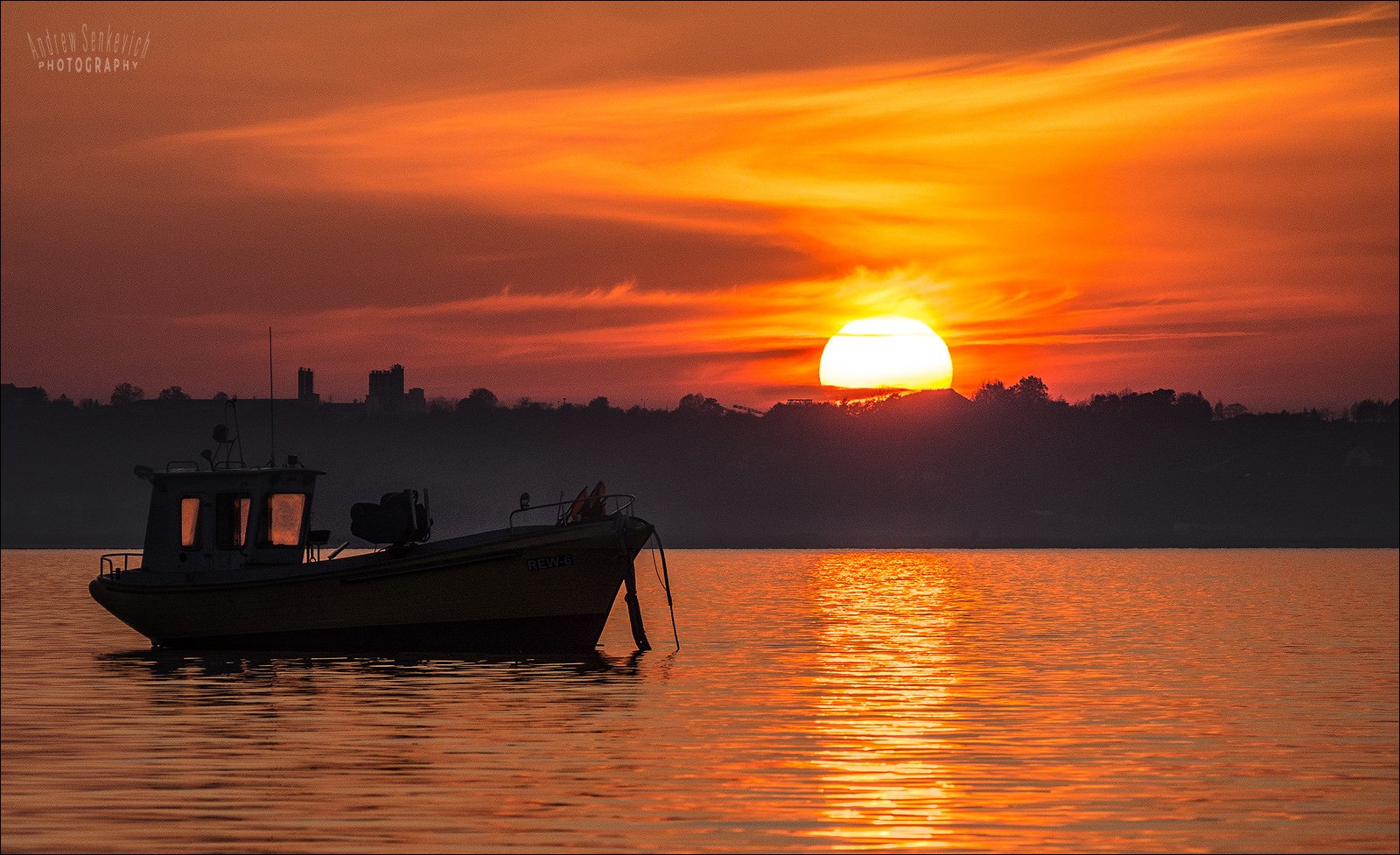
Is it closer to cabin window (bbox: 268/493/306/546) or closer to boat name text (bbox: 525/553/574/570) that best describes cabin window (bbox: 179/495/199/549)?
cabin window (bbox: 268/493/306/546)

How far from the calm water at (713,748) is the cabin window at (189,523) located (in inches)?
121

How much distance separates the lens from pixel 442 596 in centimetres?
4119

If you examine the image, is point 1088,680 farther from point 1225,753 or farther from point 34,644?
point 34,644

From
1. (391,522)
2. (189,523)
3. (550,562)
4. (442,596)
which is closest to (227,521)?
(189,523)

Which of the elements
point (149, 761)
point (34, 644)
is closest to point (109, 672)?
point (34, 644)

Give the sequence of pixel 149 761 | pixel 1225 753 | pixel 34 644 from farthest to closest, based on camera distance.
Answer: pixel 34 644
pixel 1225 753
pixel 149 761

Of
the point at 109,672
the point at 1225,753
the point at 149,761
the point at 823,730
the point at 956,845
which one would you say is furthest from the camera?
the point at 109,672

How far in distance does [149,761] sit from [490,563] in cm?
1630

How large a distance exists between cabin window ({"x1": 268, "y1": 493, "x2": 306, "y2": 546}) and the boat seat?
6.57 feet

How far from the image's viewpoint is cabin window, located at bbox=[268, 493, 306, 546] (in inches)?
1703

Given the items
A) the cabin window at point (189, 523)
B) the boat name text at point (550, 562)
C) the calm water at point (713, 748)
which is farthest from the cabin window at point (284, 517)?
the boat name text at point (550, 562)

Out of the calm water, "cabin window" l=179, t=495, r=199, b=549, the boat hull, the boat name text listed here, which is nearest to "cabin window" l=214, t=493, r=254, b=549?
"cabin window" l=179, t=495, r=199, b=549

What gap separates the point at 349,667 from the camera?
40.4 metres

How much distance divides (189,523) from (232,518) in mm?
1080
